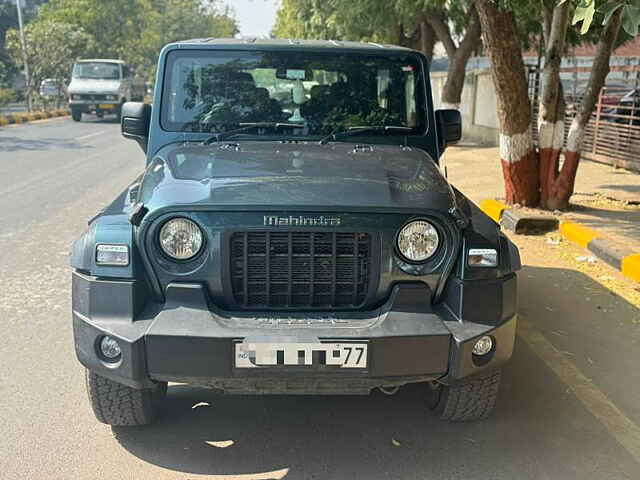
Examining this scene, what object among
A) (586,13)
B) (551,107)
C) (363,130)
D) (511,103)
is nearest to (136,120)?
(363,130)

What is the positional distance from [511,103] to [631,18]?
492 cm

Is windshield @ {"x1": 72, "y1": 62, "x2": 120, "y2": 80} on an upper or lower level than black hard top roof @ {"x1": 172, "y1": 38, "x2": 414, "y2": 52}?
lower

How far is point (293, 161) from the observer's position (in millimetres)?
3553

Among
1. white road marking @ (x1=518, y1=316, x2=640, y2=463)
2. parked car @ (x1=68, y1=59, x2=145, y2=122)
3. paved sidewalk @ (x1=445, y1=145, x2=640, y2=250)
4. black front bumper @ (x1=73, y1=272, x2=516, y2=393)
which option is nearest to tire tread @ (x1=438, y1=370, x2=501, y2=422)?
black front bumper @ (x1=73, y1=272, x2=516, y2=393)

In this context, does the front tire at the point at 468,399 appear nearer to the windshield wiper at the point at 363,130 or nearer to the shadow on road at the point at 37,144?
the windshield wiper at the point at 363,130

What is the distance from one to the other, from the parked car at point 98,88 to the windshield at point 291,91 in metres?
22.1

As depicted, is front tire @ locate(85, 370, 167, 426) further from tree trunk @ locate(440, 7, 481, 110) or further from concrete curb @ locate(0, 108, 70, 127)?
concrete curb @ locate(0, 108, 70, 127)

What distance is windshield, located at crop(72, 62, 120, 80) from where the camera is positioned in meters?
25.7

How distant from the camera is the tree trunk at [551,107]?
8258 mm

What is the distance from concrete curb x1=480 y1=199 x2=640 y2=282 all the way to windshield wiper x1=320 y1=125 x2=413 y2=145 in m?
3.03

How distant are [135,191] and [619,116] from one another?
11.8 meters

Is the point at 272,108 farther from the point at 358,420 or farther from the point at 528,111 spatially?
the point at 528,111

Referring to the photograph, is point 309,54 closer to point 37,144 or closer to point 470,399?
point 470,399

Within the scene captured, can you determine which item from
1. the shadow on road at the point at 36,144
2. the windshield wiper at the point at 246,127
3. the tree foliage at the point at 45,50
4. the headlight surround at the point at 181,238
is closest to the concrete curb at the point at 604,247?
the windshield wiper at the point at 246,127
